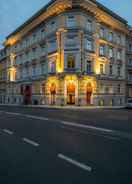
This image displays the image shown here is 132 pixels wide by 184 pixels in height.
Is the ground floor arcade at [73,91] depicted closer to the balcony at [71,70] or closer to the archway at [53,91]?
the archway at [53,91]

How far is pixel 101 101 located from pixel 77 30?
1343 cm

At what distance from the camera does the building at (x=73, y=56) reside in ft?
111

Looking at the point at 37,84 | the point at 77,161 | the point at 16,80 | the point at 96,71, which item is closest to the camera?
the point at 77,161

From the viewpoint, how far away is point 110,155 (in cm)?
571

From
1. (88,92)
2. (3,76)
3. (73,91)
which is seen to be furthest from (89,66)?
(3,76)

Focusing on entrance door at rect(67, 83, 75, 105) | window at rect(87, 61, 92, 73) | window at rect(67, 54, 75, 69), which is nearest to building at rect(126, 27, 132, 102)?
window at rect(87, 61, 92, 73)

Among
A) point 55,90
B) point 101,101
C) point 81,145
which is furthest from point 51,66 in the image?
point 81,145

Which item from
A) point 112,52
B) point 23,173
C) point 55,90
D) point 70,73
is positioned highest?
point 112,52

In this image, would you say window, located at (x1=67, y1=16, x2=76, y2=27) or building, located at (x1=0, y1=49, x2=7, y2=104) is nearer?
window, located at (x1=67, y1=16, x2=76, y2=27)

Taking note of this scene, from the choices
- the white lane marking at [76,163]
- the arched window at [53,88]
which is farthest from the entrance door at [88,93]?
the white lane marking at [76,163]

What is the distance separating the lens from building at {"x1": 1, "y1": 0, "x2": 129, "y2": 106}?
111 ft

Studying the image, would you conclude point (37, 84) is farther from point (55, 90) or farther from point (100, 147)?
point (100, 147)

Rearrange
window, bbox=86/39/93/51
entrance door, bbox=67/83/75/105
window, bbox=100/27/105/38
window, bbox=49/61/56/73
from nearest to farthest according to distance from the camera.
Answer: entrance door, bbox=67/83/75/105
window, bbox=86/39/93/51
window, bbox=49/61/56/73
window, bbox=100/27/105/38

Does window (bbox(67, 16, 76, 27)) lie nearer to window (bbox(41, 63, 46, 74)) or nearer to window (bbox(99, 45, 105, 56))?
window (bbox(99, 45, 105, 56))
